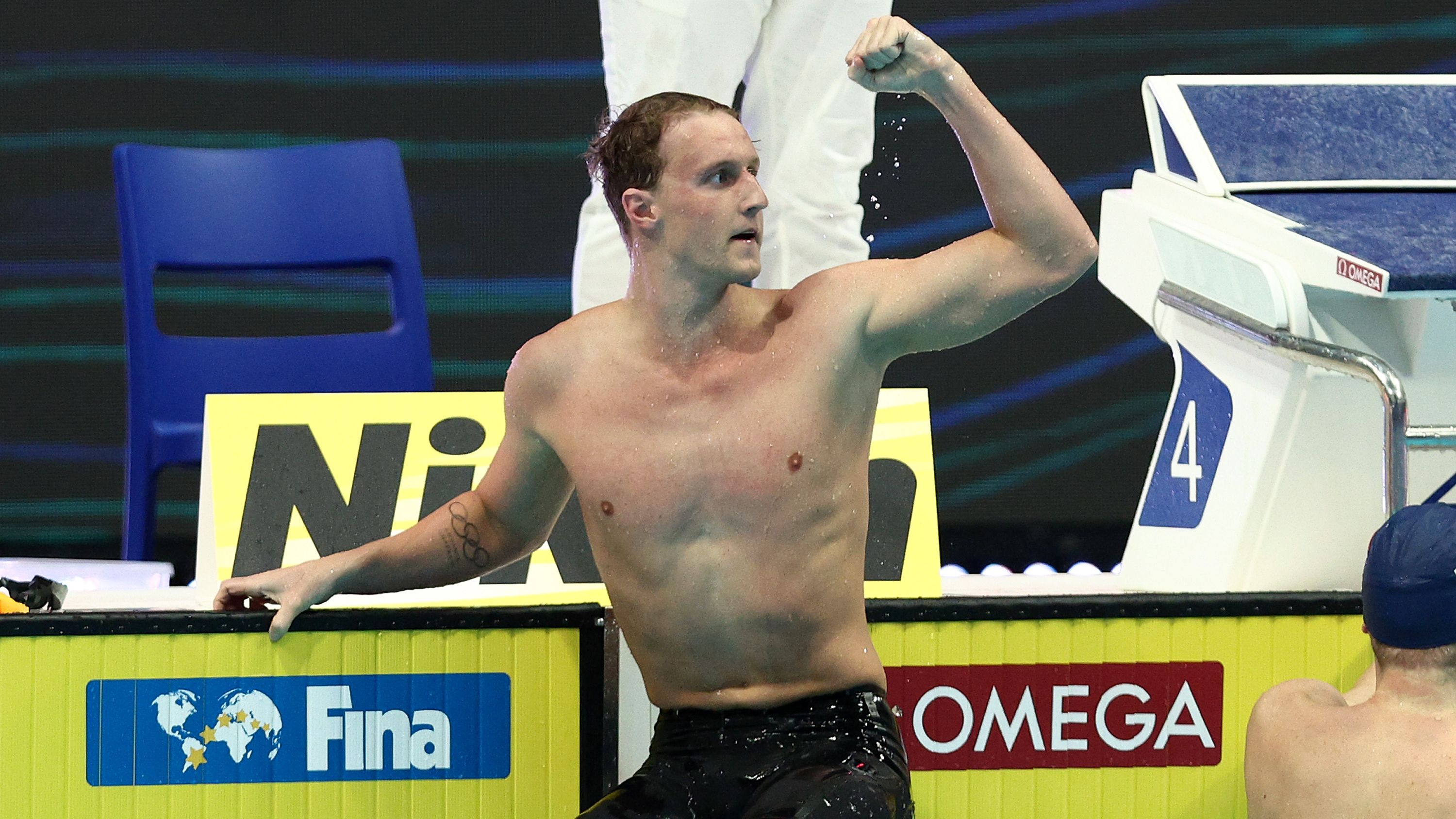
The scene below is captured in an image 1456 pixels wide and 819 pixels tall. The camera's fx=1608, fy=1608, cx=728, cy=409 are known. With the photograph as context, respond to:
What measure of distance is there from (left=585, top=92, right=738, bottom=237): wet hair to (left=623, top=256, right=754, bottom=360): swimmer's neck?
0.09 meters

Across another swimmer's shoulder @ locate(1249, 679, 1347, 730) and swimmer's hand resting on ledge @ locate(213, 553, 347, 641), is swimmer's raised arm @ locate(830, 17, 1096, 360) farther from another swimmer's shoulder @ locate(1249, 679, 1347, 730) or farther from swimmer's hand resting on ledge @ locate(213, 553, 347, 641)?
swimmer's hand resting on ledge @ locate(213, 553, 347, 641)

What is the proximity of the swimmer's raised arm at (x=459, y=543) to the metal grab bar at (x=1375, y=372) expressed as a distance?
115cm

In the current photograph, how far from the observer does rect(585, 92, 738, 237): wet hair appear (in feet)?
6.23

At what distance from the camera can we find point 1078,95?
15.0 ft

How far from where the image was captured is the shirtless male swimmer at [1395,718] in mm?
1717

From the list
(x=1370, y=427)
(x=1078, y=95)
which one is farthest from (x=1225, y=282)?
(x=1078, y=95)

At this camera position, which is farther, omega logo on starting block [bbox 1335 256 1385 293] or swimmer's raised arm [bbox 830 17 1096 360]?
omega logo on starting block [bbox 1335 256 1385 293]

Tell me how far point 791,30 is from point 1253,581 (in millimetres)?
1610

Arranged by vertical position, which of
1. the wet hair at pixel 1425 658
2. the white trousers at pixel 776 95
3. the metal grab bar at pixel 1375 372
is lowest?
the wet hair at pixel 1425 658

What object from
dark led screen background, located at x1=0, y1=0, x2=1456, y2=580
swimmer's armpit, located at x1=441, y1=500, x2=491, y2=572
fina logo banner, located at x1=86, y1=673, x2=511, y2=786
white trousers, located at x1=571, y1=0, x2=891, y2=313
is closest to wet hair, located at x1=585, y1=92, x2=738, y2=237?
swimmer's armpit, located at x1=441, y1=500, x2=491, y2=572

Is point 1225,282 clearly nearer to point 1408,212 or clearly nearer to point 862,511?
point 1408,212

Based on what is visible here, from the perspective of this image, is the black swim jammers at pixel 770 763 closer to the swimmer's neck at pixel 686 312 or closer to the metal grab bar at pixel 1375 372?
the swimmer's neck at pixel 686 312

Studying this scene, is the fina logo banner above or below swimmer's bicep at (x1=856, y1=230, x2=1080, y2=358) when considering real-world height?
below

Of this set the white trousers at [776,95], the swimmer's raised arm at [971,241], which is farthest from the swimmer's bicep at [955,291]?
the white trousers at [776,95]
